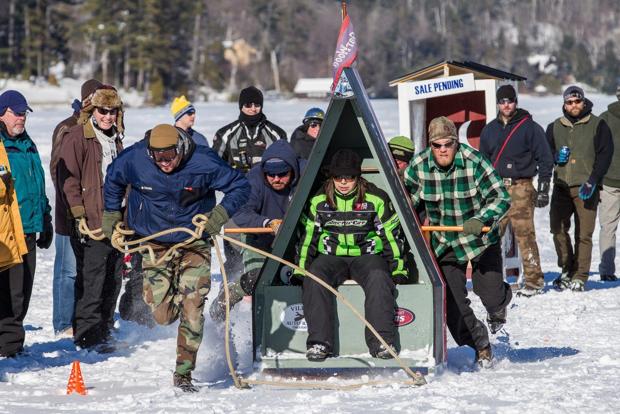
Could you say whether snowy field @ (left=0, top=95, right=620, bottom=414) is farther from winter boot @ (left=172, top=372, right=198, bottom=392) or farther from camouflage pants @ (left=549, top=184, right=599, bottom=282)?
camouflage pants @ (left=549, top=184, right=599, bottom=282)

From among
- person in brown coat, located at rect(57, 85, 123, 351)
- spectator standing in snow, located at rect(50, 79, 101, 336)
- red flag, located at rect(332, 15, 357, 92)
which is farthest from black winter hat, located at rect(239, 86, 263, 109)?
red flag, located at rect(332, 15, 357, 92)

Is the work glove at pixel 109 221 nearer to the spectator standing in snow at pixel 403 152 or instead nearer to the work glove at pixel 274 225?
the work glove at pixel 274 225

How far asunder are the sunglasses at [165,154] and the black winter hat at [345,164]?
3.03 ft

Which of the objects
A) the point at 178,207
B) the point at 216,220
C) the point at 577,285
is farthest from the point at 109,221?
the point at 577,285

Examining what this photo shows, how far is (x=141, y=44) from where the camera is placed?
90.1 m

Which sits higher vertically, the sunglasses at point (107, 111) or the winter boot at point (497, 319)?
the sunglasses at point (107, 111)

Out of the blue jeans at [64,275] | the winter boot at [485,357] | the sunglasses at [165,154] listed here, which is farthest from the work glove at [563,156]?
the sunglasses at [165,154]

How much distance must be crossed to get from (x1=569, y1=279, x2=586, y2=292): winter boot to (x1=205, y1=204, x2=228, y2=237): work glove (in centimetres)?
540

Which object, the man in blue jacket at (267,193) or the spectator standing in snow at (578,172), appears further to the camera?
the spectator standing in snow at (578,172)

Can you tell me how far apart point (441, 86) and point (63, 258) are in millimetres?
4752

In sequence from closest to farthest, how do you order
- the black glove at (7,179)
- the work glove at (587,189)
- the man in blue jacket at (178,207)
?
the man in blue jacket at (178,207) → the black glove at (7,179) → the work glove at (587,189)

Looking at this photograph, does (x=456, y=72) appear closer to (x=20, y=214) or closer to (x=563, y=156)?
(x=563, y=156)

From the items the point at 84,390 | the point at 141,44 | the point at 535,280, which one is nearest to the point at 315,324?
the point at 84,390

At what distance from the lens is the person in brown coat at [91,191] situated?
8562 millimetres
